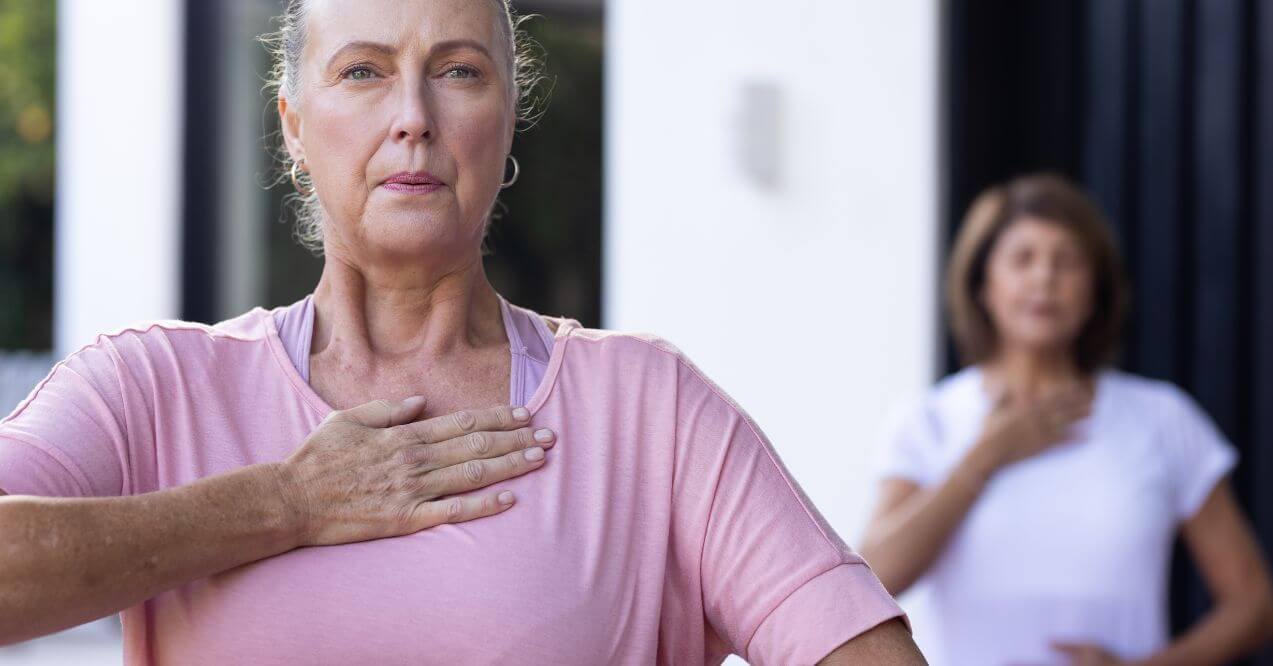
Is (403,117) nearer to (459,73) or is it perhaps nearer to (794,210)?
(459,73)

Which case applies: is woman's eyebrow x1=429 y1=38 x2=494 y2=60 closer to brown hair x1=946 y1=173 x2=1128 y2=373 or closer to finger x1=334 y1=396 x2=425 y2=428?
finger x1=334 y1=396 x2=425 y2=428

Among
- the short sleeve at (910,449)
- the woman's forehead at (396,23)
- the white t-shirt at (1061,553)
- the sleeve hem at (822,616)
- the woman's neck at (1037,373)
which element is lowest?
the white t-shirt at (1061,553)

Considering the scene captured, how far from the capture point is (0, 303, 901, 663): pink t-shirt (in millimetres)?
1309

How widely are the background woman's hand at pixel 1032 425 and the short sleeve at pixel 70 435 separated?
6.01ft

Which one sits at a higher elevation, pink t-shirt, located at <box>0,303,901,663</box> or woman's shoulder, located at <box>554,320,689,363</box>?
woman's shoulder, located at <box>554,320,689,363</box>

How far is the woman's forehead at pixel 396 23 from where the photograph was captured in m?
1.41

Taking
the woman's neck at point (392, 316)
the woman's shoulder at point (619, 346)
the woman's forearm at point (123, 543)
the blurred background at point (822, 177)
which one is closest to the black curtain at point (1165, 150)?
the blurred background at point (822, 177)

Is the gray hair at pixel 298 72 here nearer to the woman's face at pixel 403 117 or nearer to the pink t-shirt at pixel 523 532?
the woman's face at pixel 403 117

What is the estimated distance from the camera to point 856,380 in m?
3.94

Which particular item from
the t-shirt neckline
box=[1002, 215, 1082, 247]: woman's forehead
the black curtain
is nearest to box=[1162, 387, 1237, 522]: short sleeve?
box=[1002, 215, 1082, 247]: woman's forehead

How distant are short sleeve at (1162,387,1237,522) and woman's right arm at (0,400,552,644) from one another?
6.15ft

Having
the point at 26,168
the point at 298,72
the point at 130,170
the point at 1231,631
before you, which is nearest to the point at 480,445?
the point at 298,72

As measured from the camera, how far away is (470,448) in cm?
140

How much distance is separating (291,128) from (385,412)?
1.11 ft
